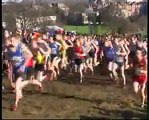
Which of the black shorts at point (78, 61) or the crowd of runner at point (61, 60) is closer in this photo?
the crowd of runner at point (61, 60)

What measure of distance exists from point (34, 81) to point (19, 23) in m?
8.48

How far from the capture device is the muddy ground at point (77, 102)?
20.8 feet

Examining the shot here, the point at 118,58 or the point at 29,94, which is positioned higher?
the point at 118,58

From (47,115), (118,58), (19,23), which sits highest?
(19,23)

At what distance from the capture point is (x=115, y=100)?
741 centimetres

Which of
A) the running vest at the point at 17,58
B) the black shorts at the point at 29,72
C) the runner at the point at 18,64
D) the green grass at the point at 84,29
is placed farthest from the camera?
the green grass at the point at 84,29

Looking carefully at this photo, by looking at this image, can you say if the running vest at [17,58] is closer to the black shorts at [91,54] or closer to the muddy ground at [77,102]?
the muddy ground at [77,102]

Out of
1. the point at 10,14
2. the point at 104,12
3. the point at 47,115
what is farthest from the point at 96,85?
the point at 104,12

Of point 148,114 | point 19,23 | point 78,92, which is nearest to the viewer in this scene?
point 148,114

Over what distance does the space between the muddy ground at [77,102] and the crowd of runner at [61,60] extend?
223 millimetres

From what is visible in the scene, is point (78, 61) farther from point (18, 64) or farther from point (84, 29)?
point (84, 29)

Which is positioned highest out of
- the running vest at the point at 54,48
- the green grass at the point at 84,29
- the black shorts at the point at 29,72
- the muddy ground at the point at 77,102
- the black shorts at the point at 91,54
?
the green grass at the point at 84,29

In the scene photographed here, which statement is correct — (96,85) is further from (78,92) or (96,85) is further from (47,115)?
(47,115)

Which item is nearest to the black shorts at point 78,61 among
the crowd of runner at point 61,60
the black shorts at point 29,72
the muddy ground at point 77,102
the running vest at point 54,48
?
the crowd of runner at point 61,60
